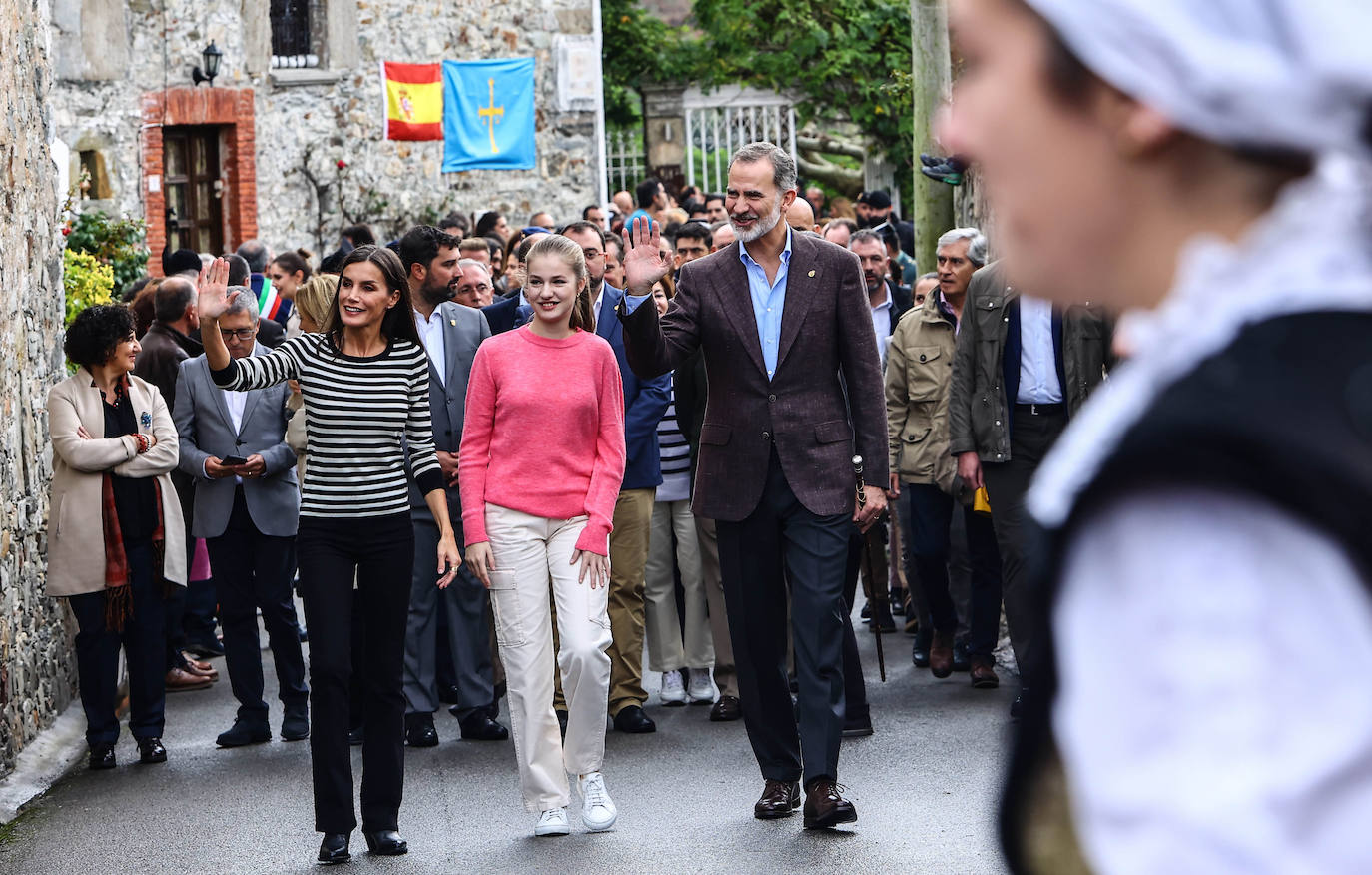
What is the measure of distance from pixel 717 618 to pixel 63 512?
3191 mm

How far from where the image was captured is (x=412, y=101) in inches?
864

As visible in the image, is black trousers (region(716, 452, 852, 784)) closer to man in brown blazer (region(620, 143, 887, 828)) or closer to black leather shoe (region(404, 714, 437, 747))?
man in brown blazer (region(620, 143, 887, 828))

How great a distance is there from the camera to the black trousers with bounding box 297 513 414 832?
6281mm

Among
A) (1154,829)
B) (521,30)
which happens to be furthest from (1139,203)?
(521,30)

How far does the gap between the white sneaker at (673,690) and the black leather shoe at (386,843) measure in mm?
2820

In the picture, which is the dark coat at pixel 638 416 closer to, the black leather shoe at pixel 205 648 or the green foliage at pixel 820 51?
the black leather shoe at pixel 205 648

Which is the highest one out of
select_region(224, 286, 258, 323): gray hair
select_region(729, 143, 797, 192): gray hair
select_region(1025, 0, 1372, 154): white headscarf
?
select_region(729, 143, 797, 192): gray hair

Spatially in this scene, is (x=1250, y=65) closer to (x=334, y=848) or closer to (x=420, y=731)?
(x=334, y=848)

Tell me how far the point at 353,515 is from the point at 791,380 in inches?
66.3

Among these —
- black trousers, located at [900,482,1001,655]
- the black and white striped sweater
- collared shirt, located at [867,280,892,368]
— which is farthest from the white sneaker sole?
collared shirt, located at [867,280,892,368]

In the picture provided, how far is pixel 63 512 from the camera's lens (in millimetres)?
8086

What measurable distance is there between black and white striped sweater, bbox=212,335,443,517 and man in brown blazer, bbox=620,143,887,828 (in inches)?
35.2

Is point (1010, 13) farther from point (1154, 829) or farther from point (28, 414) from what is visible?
point (28, 414)

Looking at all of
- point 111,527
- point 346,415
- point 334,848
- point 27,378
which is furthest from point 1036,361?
point 27,378
